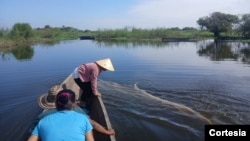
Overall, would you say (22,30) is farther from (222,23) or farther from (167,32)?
(222,23)

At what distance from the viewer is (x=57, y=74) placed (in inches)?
575

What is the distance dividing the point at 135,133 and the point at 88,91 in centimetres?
150

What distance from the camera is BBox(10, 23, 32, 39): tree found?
42200mm

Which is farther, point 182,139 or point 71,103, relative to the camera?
point 182,139

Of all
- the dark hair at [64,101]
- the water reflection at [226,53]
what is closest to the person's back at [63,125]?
the dark hair at [64,101]

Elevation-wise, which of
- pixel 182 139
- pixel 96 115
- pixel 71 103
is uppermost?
pixel 71 103

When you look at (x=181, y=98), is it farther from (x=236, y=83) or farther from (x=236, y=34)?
(x=236, y=34)

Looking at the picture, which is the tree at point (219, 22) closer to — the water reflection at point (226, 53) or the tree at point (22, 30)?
the water reflection at point (226, 53)

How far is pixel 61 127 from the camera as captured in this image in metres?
3.21

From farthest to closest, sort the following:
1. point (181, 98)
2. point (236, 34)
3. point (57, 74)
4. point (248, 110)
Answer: point (236, 34) < point (57, 74) < point (181, 98) < point (248, 110)

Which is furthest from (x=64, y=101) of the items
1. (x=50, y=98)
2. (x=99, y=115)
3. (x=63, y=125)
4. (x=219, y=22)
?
(x=219, y=22)

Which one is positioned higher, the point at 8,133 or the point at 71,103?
the point at 71,103

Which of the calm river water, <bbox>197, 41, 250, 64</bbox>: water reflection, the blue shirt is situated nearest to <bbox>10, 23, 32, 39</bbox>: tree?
<bbox>197, 41, 250, 64</bbox>: water reflection

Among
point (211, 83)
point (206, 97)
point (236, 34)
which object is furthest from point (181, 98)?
point (236, 34)
